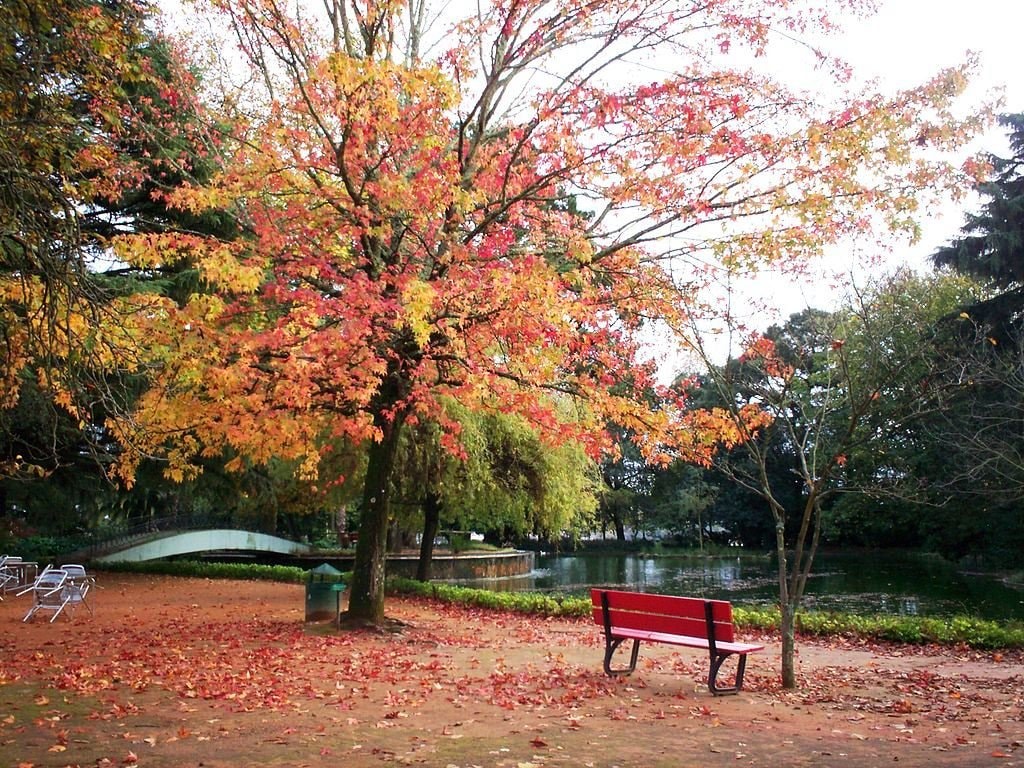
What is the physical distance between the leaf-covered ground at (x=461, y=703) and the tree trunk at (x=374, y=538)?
0.46 meters

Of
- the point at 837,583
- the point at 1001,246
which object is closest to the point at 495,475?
the point at 837,583

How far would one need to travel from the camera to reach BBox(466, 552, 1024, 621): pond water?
69.6ft

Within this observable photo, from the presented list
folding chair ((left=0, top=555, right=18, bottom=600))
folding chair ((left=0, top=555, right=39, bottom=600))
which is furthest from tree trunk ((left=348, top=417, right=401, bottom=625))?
folding chair ((left=0, top=555, right=39, bottom=600))

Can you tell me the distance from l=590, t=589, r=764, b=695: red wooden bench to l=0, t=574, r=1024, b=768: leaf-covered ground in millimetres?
291

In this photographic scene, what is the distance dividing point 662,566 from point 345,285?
35552mm

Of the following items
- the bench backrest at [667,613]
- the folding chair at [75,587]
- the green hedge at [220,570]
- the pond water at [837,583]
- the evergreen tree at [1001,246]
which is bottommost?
the pond water at [837,583]

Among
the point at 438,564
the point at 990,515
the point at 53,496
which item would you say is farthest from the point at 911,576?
the point at 53,496

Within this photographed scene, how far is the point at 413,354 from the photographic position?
400 inches

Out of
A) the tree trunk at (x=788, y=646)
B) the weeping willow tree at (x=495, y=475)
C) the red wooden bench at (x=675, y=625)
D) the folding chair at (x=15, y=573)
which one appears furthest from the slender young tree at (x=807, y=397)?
the folding chair at (x=15, y=573)

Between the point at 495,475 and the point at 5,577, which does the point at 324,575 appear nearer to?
the point at 495,475

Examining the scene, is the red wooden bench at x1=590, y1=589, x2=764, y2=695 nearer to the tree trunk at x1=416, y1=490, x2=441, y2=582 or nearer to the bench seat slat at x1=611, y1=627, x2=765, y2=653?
the bench seat slat at x1=611, y1=627, x2=765, y2=653

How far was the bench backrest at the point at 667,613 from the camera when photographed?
284 inches

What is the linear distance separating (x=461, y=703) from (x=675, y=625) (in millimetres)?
2169

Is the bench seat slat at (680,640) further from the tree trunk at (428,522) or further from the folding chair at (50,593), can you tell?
the tree trunk at (428,522)
